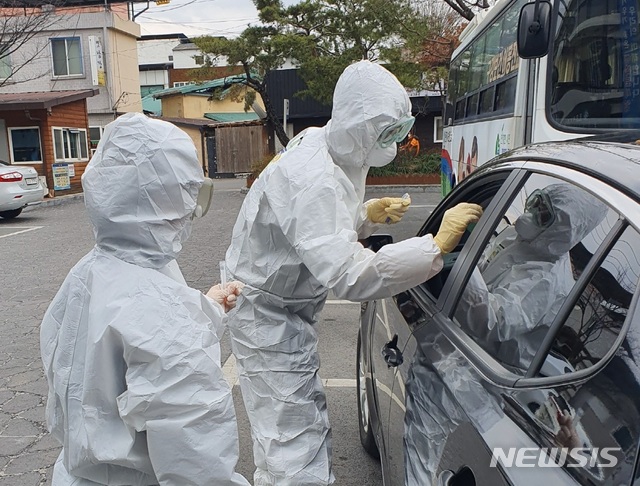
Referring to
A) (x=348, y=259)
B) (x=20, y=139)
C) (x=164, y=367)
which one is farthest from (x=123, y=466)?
(x=20, y=139)

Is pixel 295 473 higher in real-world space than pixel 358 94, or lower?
lower

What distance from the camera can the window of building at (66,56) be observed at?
79.2ft

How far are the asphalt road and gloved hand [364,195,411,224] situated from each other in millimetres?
1307

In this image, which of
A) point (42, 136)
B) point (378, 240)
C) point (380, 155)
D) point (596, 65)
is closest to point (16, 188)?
point (42, 136)

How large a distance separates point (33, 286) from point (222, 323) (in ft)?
19.9

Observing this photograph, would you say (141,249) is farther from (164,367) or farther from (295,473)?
(295,473)

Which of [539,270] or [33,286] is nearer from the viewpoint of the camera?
[539,270]

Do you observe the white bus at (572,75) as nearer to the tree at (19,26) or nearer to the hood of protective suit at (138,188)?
the hood of protective suit at (138,188)

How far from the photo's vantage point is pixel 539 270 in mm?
1763

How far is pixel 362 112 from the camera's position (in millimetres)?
A: 2414

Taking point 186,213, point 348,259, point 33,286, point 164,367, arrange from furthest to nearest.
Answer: point 33,286 → point 348,259 → point 186,213 → point 164,367

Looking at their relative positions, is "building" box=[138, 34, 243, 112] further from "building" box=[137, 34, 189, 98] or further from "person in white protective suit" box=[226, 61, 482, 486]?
"person in white protective suit" box=[226, 61, 482, 486]

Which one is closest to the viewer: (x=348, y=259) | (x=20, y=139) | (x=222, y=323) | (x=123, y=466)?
(x=123, y=466)

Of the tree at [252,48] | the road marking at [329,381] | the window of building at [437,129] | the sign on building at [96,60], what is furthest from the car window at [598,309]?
the sign on building at [96,60]
